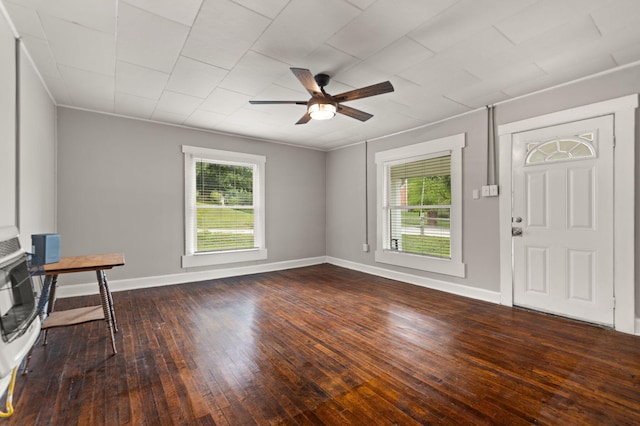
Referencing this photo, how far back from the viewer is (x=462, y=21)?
2.14 metres

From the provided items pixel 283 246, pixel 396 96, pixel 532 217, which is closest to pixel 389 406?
pixel 532 217

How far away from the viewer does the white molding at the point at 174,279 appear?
4004 millimetres

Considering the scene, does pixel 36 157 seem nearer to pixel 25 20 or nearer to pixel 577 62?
pixel 25 20

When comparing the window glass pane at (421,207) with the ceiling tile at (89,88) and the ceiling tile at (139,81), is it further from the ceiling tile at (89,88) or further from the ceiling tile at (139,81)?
the ceiling tile at (89,88)

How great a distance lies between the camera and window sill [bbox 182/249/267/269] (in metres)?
4.86

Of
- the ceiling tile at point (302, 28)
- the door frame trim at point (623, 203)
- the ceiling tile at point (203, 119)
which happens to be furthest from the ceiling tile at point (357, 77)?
the door frame trim at point (623, 203)

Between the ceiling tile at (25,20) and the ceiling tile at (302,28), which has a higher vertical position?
the ceiling tile at (25,20)

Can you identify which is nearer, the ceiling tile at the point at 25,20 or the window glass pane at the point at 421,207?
the ceiling tile at the point at 25,20

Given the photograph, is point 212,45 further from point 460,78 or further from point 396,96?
point 460,78

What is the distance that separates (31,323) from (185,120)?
11.5 feet

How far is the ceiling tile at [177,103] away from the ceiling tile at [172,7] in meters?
1.50

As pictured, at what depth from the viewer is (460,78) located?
3035 mm

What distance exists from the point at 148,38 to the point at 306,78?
4.30 ft

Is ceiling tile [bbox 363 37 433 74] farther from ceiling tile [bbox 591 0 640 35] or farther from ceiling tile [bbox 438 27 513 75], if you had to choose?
ceiling tile [bbox 591 0 640 35]
